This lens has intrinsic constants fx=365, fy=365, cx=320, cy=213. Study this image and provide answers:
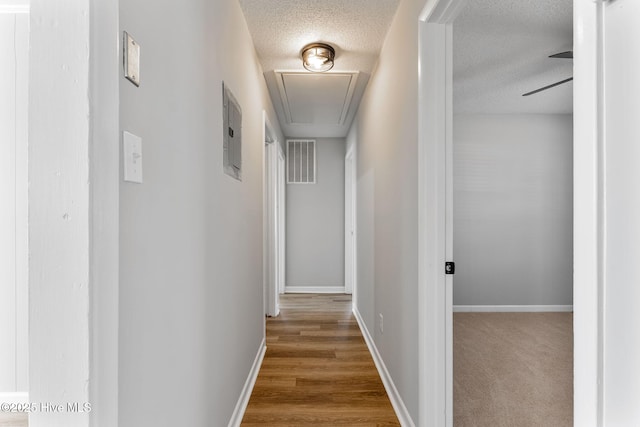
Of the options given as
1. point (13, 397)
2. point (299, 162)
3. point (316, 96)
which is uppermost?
point (316, 96)

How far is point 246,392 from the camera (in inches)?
88.9

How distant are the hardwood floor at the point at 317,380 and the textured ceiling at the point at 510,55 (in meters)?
2.52

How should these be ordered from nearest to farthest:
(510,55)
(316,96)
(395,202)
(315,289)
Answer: (395,202) < (510,55) < (316,96) < (315,289)

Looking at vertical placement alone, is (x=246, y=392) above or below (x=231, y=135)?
below

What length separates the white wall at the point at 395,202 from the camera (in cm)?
183

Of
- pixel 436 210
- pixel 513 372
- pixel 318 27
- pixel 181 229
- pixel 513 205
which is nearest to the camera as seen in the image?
pixel 181 229

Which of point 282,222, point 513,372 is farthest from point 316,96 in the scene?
point 513,372

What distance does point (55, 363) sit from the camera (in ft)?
2.20

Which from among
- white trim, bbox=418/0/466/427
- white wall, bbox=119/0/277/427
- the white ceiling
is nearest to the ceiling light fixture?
the white ceiling

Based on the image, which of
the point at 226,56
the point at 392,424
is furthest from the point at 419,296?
the point at 226,56

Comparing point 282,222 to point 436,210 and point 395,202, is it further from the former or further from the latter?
point 436,210

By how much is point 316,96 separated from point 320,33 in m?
1.25
